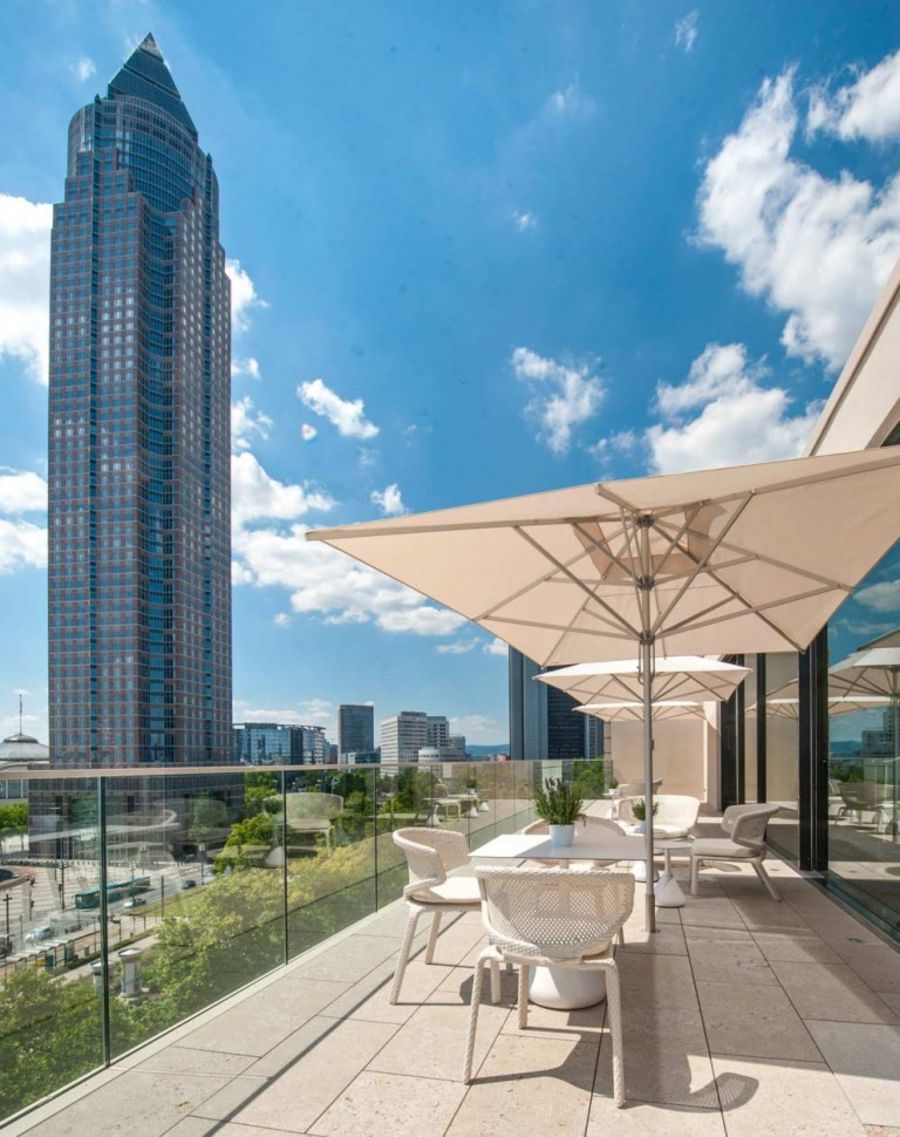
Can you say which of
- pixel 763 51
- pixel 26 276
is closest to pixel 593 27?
pixel 763 51

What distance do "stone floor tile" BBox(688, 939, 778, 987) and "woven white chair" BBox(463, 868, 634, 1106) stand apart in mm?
1439

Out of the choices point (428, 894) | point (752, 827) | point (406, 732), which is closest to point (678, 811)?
point (752, 827)

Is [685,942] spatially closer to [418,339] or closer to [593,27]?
[593,27]

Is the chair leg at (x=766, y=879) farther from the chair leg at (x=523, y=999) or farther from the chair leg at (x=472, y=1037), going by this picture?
the chair leg at (x=472, y=1037)

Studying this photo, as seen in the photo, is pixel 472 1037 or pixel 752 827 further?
pixel 752 827

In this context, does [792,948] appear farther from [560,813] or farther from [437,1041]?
[437,1041]

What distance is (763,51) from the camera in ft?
60.5

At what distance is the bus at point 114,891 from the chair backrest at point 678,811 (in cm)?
620

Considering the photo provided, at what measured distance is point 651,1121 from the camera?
9.20 feet

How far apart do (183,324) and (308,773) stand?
93145mm

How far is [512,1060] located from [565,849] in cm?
147

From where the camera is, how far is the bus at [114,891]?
302 centimetres

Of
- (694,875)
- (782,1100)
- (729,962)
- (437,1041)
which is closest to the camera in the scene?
(782,1100)

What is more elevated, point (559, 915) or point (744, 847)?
point (559, 915)
